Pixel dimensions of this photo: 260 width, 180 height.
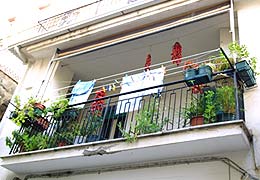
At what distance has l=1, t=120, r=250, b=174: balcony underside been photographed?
5.27 m

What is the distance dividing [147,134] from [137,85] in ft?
6.12

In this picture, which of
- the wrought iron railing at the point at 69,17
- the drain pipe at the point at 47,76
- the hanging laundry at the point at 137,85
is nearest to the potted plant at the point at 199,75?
the hanging laundry at the point at 137,85

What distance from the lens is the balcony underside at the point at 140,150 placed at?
527 centimetres

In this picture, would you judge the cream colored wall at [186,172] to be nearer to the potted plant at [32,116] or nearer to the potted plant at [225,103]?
the potted plant at [225,103]

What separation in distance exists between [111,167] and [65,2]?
818 centimetres

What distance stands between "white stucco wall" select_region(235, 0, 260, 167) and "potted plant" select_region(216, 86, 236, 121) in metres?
0.27

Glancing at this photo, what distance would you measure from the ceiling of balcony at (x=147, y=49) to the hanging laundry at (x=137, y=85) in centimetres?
152

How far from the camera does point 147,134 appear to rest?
19.4 ft

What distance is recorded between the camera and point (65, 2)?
13.0 m

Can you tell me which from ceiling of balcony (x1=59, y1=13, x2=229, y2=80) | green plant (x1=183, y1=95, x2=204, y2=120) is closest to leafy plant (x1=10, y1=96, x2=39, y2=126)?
ceiling of balcony (x1=59, y1=13, x2=229, y2=80)

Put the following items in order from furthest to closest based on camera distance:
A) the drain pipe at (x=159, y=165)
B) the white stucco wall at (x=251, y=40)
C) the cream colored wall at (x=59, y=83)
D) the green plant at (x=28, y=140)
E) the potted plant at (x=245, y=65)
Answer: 1. the cream colored wall at (x=59, y=83)
2. the green plant at (x=28, y=140)
3. the potted plant at (x=245, y=65)
4. the white stucco wall at (x=251, y=40)
5. the drain pipe at (x=159, y=165)

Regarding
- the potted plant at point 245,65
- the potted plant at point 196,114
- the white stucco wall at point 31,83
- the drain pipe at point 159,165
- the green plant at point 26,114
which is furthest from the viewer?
the white stucco wall at point 31,83

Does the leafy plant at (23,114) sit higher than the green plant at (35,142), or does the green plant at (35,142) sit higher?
the leafy plant at (23,114)

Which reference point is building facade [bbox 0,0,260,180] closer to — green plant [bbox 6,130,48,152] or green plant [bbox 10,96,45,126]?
green plant [bbox 6,130,48,152]
